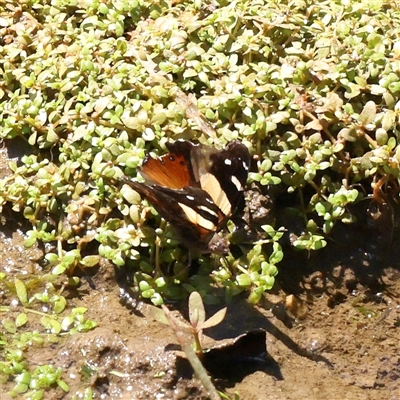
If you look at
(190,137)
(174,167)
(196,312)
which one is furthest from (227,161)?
(196,312)

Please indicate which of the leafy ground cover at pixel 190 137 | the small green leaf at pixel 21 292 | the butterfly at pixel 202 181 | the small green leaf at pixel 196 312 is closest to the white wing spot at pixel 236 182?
the butterfly at pixel 202 181

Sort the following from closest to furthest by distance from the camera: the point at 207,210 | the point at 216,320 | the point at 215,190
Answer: the point at 216,320
the point at 207,210
the point at 215,190

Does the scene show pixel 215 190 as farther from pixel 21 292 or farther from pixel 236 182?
pixel 21 292

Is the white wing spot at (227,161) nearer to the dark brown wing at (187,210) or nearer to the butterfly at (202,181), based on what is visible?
the butterfly at (202,181)

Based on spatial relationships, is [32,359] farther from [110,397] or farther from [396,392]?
[396,392]

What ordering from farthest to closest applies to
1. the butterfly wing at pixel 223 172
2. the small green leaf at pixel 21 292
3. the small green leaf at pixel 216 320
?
the small green leaf at pixel 21 292 < the butterfly wing at pixel 223 172 < the small green leaf at pixel 216 320
